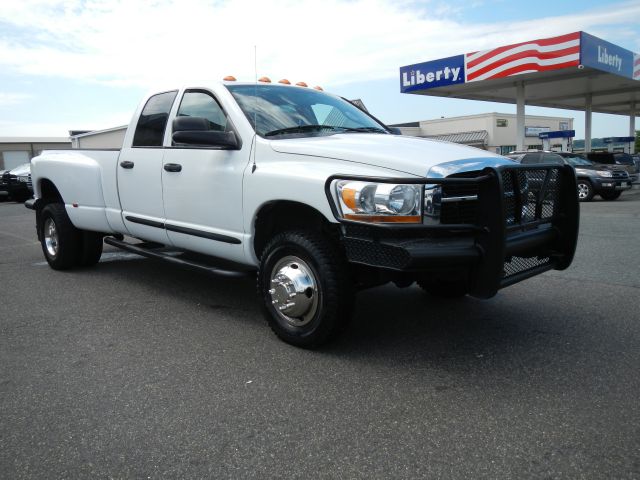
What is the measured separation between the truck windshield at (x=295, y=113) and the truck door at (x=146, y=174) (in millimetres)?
919

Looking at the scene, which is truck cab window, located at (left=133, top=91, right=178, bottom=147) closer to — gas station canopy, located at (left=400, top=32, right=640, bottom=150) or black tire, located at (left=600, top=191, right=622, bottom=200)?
black tire, located at (left=600, top=191, right=622, bottom=200)

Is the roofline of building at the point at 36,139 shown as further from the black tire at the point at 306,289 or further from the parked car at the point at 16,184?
the black tire at the point at 306,289

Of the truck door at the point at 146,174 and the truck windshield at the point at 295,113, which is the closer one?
the truck windshield at the point at 295,113

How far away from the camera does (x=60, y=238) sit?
6.31m

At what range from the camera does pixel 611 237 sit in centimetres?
863

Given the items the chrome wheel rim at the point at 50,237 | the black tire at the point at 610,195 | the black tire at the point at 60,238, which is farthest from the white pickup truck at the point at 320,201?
the black tire at the point at 610,195

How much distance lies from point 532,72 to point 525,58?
1.89ft

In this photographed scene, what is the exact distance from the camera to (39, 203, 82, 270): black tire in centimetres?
631

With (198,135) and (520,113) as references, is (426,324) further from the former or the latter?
(520,113)

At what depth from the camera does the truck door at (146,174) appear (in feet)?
16.2

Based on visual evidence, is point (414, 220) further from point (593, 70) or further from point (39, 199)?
point (593, 70)

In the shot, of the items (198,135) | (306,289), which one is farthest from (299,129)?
(306,289)

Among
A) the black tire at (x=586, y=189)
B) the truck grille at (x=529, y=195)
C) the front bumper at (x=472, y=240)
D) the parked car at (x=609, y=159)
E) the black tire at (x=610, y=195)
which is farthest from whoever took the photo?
the parked car at (x=609, y=159)

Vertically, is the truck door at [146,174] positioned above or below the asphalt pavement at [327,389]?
above
